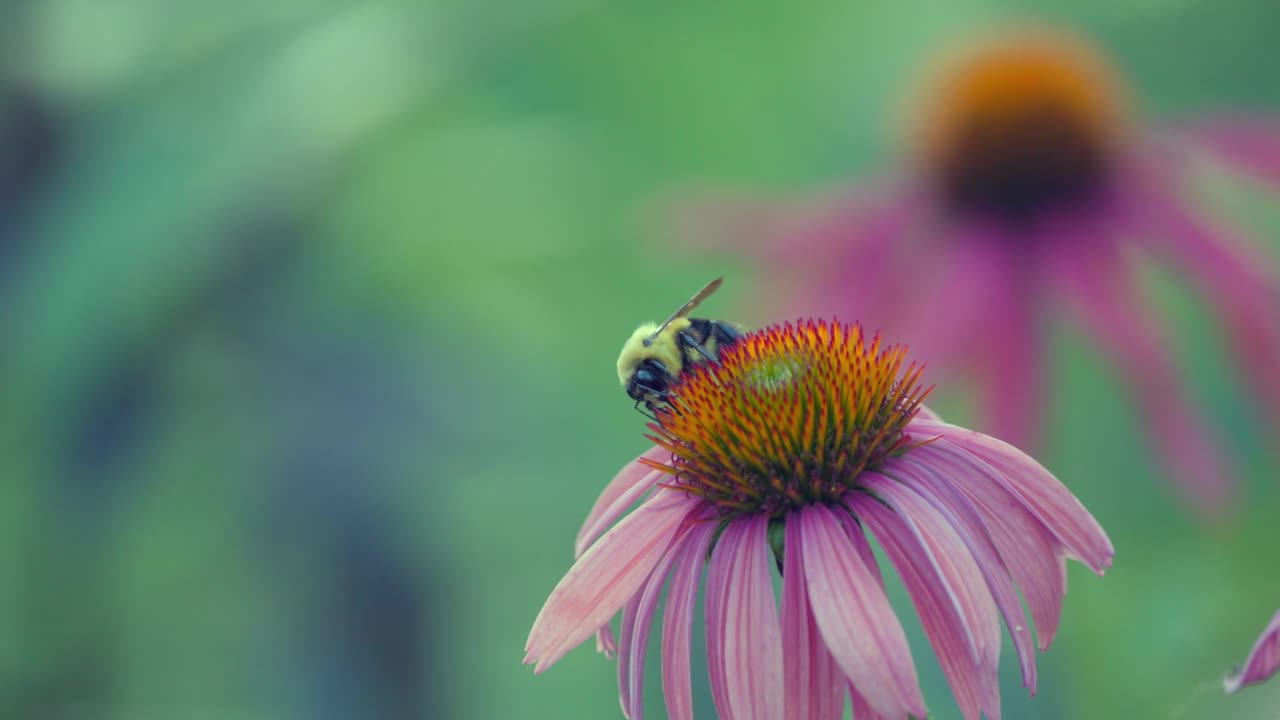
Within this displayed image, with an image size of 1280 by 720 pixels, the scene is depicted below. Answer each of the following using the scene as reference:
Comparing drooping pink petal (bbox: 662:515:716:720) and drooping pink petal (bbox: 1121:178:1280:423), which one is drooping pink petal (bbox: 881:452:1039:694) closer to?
drooping pink petal (bbox: 662:515:716:720)

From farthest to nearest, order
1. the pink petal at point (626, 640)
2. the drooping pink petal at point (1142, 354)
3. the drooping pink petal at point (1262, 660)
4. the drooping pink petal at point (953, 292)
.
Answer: the drooping pink petal at point (953, 292)
the drooping pink petal at point (1142, 354)
the pink petal at point (626, 640)
the drooping pink petal at point (1262, 660)

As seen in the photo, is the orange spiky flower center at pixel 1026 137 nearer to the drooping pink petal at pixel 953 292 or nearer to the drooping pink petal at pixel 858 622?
the drooping pink petal at pixel 953 292

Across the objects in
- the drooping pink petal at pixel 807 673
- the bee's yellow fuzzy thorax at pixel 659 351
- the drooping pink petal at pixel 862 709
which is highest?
the bee's yellow fuzzy thorax at pixel 659 351

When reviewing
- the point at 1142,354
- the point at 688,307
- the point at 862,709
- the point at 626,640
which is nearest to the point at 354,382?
the point at 1142,354

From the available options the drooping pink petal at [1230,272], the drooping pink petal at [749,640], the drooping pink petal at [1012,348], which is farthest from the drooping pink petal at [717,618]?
the drooping pink petal at [1230,272]

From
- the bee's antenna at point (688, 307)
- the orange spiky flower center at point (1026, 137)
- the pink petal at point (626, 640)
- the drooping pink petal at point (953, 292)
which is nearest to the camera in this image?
the pink petal at point (626, 640)

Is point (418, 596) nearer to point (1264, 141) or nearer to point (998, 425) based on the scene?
point (998, 425)
